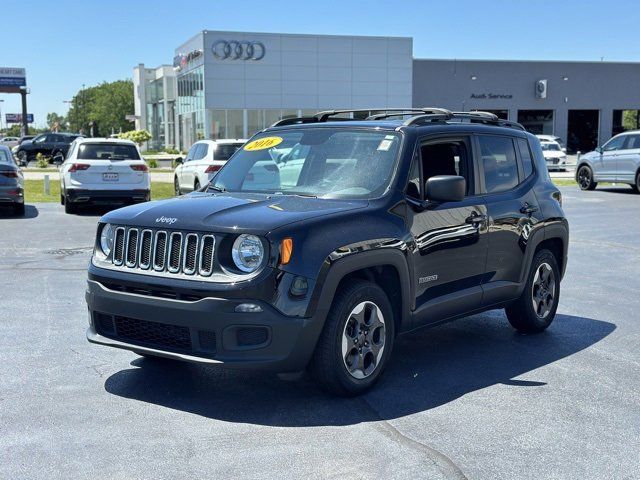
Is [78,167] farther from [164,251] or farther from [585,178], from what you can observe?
[585,178]

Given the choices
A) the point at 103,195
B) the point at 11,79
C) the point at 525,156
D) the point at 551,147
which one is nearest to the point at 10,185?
the point at 103,195

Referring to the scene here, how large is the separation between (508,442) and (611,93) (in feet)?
212

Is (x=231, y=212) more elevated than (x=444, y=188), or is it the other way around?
(x=444, y=188)

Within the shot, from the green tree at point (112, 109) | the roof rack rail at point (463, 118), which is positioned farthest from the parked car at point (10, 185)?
the green tree at point (112, 109)

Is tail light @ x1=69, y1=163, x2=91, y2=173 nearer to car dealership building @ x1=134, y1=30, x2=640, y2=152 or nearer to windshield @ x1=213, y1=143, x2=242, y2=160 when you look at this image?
windshield @ x1=213, y1=143, x2=242, y2=160

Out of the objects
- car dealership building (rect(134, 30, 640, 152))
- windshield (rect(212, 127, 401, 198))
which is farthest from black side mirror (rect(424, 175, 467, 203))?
car dealership building (rect(134, 30, 640, 152))

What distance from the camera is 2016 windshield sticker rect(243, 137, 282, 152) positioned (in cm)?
658

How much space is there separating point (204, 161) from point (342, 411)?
14.3 m

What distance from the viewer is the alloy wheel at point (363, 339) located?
17.0ft

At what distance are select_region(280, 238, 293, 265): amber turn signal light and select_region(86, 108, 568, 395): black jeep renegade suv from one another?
1 cm

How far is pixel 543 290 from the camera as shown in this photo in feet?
23.9

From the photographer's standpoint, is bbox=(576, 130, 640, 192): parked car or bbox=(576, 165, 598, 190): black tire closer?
bbox=(576, 130, 640, 192): parked car

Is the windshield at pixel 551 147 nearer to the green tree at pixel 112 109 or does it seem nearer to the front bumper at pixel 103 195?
the front bumper at pixel 103 195

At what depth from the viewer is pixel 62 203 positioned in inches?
778
